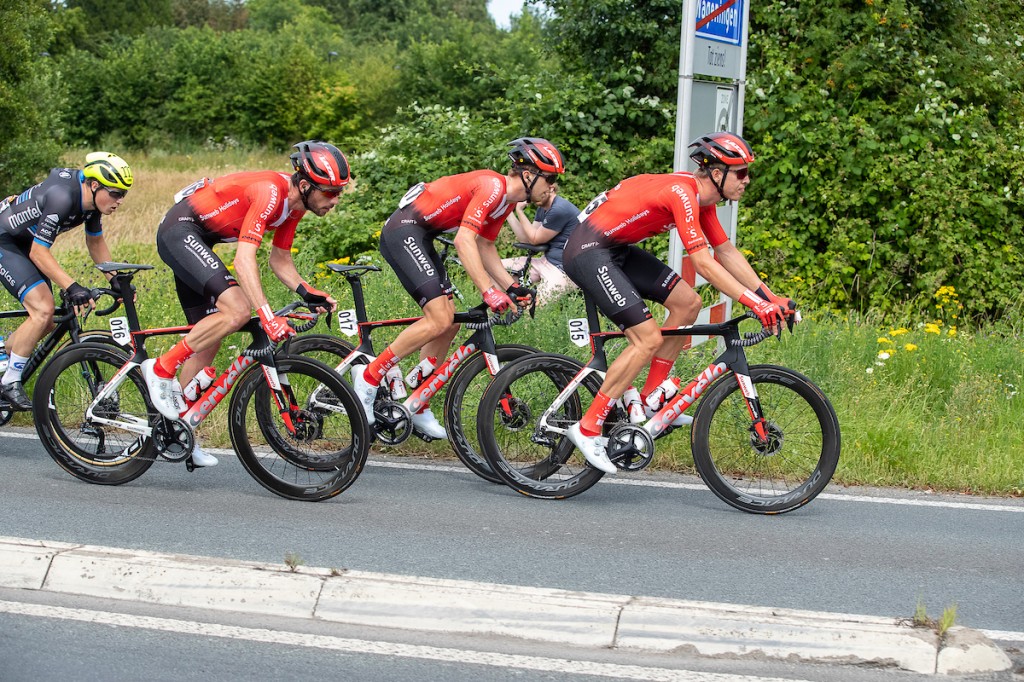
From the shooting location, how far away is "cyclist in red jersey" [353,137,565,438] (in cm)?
707

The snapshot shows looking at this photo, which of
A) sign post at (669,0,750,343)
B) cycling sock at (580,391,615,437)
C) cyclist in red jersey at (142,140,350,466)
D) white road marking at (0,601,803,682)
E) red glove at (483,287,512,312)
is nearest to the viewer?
white road marking at (0,601,803,682)

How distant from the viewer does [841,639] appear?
453 cm

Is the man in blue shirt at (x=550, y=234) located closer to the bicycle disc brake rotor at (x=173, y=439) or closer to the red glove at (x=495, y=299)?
the red glove at (x=495, y=299)

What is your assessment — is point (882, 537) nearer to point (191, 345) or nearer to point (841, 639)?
point (841, 639)

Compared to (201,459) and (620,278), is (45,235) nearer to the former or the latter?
(201,459)

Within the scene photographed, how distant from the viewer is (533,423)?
7078 mm

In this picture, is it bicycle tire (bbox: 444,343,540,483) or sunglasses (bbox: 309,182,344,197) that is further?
bicycle tire (bbox: 444,343,540,483)

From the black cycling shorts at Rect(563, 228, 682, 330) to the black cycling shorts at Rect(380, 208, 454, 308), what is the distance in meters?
0.84

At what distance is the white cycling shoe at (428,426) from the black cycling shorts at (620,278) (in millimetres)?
1345

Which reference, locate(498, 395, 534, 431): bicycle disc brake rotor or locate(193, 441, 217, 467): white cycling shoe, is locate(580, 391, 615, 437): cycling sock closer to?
locate(498, 395, 534, 431): bicycle disc brake rotor

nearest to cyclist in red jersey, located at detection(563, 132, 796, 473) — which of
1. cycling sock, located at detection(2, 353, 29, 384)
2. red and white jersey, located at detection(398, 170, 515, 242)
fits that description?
red and white jersey, located at detection(398, 170, 515, 242)

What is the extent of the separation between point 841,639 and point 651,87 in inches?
474

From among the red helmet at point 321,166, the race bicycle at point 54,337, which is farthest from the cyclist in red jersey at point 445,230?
the race bicycle at point 54,337

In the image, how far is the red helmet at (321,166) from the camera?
6.75m
